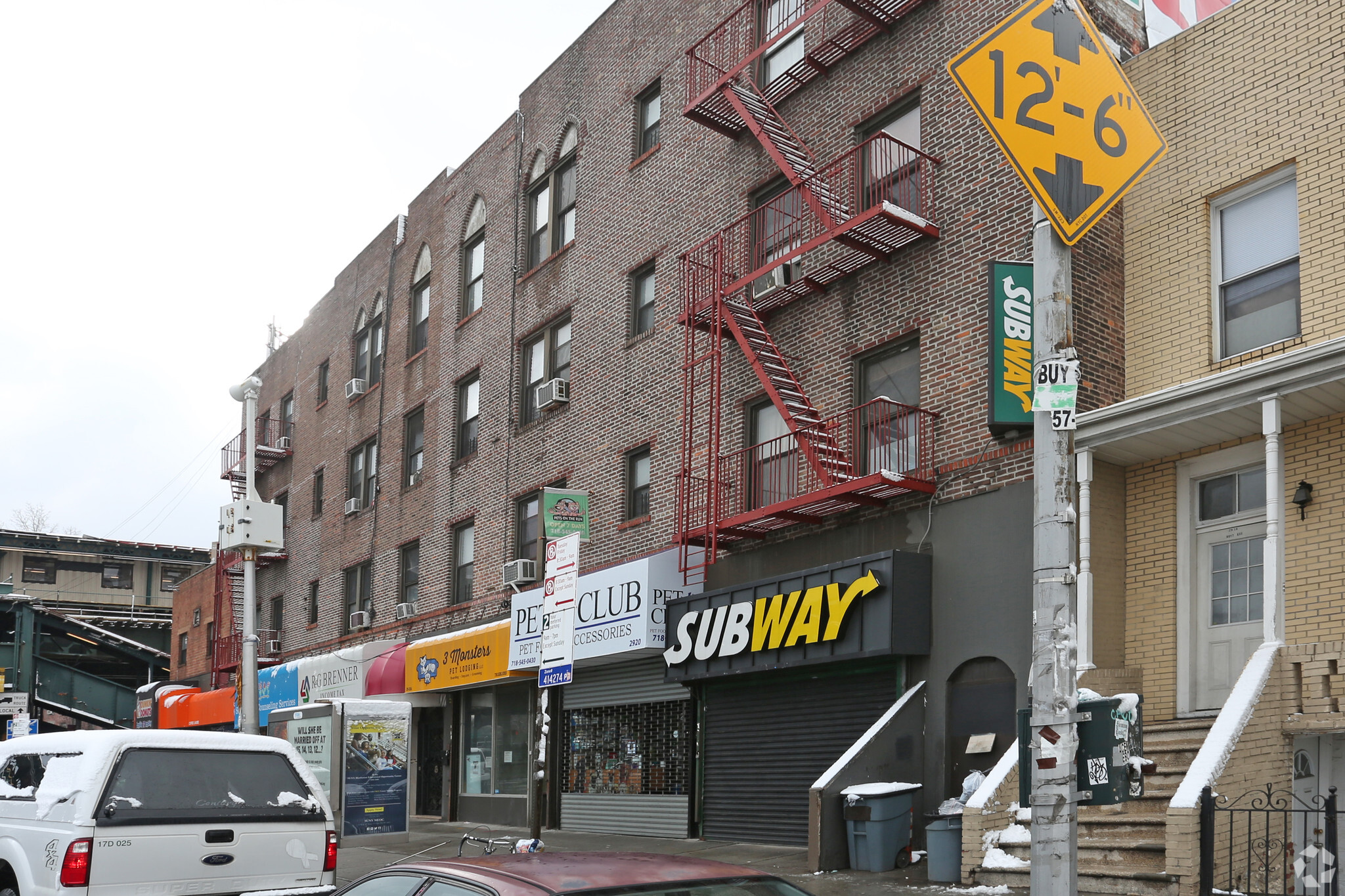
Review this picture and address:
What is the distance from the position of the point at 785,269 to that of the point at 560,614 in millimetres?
7563

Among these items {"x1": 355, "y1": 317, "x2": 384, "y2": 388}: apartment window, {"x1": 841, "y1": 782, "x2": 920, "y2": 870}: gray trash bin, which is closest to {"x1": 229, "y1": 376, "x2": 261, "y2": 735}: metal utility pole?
{"x1": 355, "y1": 317, "x2": 384, "y2": 388}: apartment window

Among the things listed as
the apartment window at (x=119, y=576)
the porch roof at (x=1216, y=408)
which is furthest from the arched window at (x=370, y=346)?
the apartment window at (x=119, y=576)

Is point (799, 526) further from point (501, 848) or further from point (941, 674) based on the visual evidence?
point (501, 848)

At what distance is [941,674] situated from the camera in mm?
14703

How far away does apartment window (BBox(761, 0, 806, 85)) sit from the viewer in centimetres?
1903

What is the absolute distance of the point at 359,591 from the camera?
31.3m

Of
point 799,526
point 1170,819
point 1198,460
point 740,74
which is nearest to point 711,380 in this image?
point 799,526

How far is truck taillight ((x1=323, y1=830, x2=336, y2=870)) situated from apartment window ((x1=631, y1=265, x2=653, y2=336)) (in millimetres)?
12765

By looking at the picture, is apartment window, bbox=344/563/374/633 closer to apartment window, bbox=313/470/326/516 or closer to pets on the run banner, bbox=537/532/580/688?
apartment window, bbox=313/470/326/516

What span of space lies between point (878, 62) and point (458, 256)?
44.9 feet

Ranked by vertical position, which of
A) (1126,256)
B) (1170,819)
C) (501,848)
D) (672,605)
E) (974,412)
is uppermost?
(1126,256)

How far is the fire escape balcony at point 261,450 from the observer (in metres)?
37.8

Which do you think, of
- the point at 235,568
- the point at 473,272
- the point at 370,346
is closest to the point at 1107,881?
the point at 473,272

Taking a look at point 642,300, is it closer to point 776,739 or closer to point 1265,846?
point 776,739
